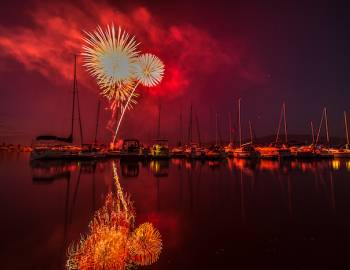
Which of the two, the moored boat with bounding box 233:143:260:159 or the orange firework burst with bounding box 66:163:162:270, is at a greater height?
the moored boat with bounding box 233:143:260:159

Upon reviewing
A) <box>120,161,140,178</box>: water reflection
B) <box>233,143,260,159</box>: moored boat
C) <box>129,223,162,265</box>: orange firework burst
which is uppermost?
<box>233,143,260,159</box>: moored boat

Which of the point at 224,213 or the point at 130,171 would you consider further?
the point at 130,171

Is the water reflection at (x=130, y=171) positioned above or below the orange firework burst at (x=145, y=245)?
above

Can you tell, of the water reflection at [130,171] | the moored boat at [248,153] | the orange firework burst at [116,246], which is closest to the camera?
the orange firework burst at [116,246]

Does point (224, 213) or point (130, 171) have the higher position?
point (130, 171)

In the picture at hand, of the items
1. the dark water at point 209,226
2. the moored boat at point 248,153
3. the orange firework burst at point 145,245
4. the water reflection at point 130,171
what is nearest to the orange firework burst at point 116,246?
the orange firework burst at point 145,245

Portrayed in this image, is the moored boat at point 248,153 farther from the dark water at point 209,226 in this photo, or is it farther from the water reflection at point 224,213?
the dark water at point 209,226

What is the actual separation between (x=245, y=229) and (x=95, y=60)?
21097 mm

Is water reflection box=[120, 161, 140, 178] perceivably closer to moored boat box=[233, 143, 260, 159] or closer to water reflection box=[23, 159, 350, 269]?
water reflection box=[23, 159, 350, 269]

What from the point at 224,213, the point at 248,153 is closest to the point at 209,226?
the point at 224,213

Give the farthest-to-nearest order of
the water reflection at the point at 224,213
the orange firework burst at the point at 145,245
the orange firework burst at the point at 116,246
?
the water reflection at the point at 224,213, the orange firework burst at the point at 145,245, the orange firework burst at the point at 116,246

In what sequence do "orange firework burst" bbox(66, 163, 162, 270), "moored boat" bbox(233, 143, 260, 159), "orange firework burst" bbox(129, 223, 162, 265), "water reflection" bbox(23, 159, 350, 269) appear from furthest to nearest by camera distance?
1. "moored boat" bbox(233, 143, 260, 159)
2. "water reflection" bbox(23, 159, 350, 269)
3. "orange firework burst" bbox(129, 223, 162, 265)
4. "orange firework burst" bbox(66, 163, 162, 270)

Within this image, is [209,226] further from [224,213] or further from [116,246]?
[116,246]

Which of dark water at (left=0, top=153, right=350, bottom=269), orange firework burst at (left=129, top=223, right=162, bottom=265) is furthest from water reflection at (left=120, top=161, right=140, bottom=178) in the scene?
orange firework burst at (left=129, top=223, right=162, bottom=265)
